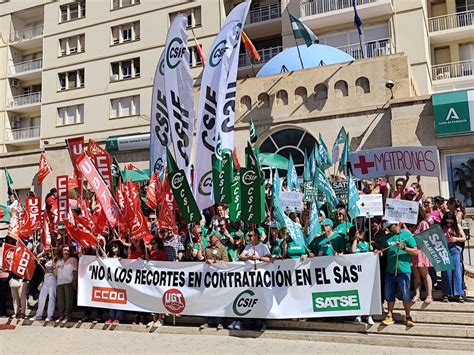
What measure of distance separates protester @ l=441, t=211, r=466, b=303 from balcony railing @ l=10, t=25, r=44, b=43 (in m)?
37.2

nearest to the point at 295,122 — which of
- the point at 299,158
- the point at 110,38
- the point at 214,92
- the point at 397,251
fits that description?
the point at 299,158

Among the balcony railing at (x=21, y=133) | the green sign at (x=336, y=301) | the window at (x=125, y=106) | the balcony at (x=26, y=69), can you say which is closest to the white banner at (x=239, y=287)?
the green sign at (x=336, y=301)

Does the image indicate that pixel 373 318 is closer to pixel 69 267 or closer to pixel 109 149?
pixel 69 267

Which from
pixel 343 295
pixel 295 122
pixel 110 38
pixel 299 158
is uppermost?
pixel 110 38

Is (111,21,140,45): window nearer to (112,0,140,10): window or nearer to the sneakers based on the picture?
(112,0,140,10): window

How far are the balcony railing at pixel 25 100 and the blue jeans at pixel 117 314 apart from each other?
105 feet

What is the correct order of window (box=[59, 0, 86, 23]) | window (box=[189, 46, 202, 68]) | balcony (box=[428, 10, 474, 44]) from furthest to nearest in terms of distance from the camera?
1. window (box=[59, 0, 86, 23])
2. window (box=[189, 46, 202, 68])
3. balcony (box=[428, 10, 474, 44])

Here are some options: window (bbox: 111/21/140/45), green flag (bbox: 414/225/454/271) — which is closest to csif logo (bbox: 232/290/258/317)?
green flag (bbox: 414/225/454/271)

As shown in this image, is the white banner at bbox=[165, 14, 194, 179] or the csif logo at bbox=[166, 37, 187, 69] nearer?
the white banner at bbox=[165, 14, 194, 179]

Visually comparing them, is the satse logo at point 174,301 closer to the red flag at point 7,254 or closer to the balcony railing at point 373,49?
the red flag at point 7,254

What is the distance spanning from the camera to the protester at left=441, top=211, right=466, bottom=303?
9.01 m

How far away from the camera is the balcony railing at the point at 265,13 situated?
31.1 metres

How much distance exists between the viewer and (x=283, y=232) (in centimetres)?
934

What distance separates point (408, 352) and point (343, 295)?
136cm
